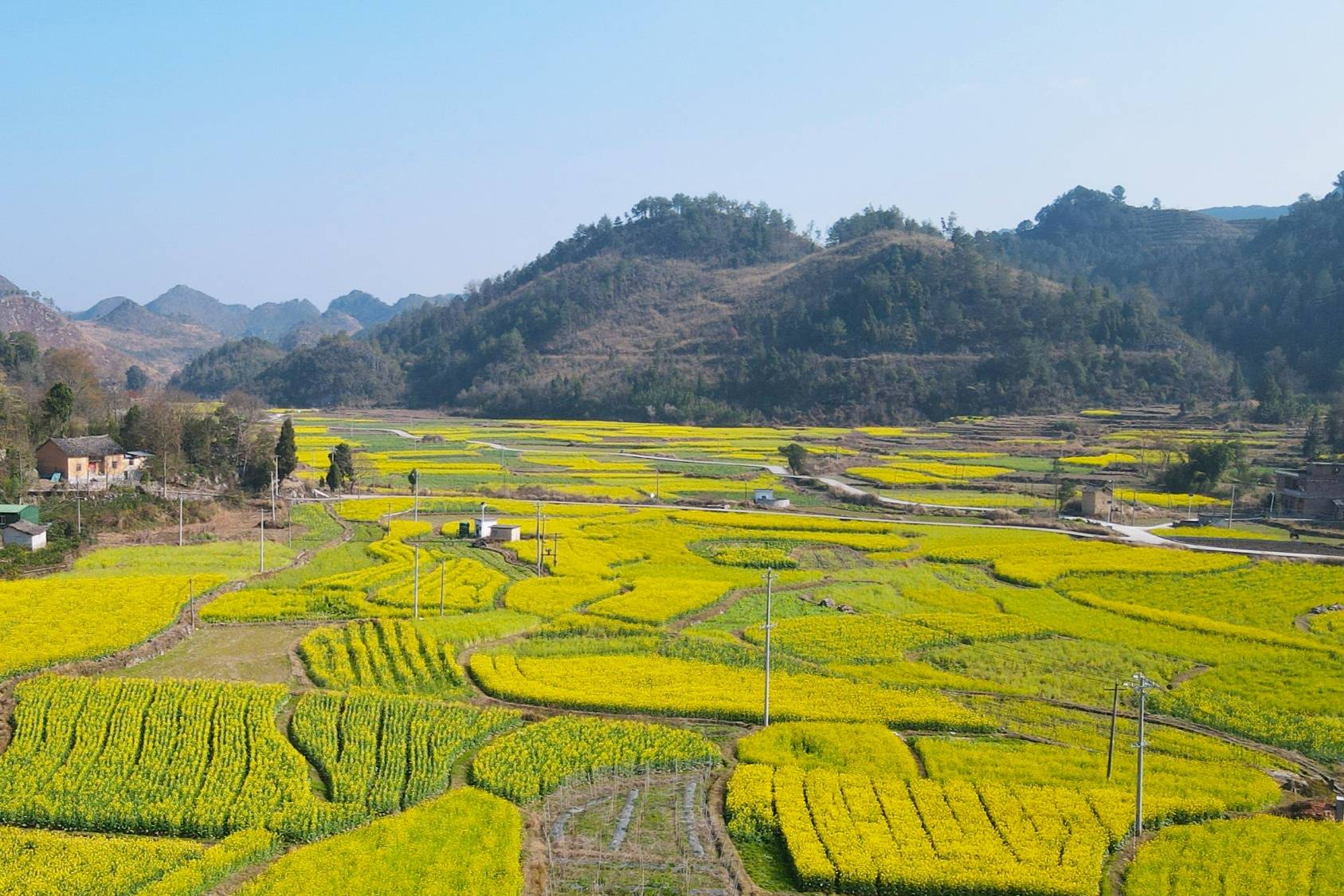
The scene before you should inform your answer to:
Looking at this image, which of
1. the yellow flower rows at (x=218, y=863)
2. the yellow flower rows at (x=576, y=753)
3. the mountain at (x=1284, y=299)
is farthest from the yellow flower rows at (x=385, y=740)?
the mountain at (x=1284, y=299)

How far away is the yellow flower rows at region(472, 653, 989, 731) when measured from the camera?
65.8ft

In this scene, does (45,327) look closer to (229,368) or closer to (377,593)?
(229,368)

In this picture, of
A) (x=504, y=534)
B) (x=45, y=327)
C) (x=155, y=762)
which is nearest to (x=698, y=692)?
(x=155, y=762)

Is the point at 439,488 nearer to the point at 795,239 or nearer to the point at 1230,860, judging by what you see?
the point at 1230,860

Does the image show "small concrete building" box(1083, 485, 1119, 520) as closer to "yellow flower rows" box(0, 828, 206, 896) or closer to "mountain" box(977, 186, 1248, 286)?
"yellow flower rows" box(0, 828, 206, 896)

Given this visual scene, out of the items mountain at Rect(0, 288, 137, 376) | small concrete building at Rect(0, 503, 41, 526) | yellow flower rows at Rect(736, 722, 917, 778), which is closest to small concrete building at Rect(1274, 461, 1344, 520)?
yellow flower rows at Rect(736, 722, 917, 778)

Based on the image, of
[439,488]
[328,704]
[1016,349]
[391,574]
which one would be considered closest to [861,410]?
[1016,349]

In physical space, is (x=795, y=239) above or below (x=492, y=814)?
above

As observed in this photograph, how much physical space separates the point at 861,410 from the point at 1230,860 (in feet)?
291

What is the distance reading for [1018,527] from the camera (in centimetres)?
4512

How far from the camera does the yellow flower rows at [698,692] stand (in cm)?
2006

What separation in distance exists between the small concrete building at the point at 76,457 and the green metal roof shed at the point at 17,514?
1054cm

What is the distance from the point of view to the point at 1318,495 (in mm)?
50250

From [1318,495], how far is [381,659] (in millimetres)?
45968
